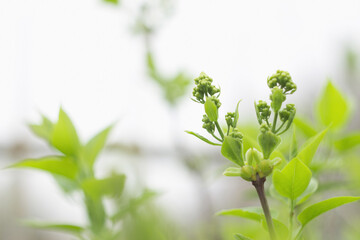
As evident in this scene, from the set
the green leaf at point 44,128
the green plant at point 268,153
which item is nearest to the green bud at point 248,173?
the green plant at point 268,153

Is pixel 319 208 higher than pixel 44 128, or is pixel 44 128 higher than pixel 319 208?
pixel 44 128

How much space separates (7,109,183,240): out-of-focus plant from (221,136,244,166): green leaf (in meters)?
0.14

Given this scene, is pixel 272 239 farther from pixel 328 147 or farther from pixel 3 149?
pixel 3 149

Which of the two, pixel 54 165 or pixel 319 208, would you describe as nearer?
pixel 319 208

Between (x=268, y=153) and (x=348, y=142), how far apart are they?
23 cm

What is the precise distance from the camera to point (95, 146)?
378mm

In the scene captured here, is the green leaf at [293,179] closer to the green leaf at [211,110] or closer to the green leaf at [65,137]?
the green leaf at [211,110]

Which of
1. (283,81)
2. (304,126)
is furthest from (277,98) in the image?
(304,126)

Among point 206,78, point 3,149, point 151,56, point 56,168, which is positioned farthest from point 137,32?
point 3,149

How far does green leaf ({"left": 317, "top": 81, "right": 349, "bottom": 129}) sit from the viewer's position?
38 cm

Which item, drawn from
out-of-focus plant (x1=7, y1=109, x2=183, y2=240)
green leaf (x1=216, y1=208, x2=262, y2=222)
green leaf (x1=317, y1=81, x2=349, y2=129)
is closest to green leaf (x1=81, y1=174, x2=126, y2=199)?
out-of-focus plant (x1=7, y1=109, x2=183, y2=240)

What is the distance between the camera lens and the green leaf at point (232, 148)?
0.21m

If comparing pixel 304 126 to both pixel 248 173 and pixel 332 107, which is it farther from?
Answer: pixel 248 173

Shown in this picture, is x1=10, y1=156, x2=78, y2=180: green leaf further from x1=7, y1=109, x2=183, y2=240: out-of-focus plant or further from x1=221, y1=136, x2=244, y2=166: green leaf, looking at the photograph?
x1=221, y1=136, x2=244, y2=166: green leaf
